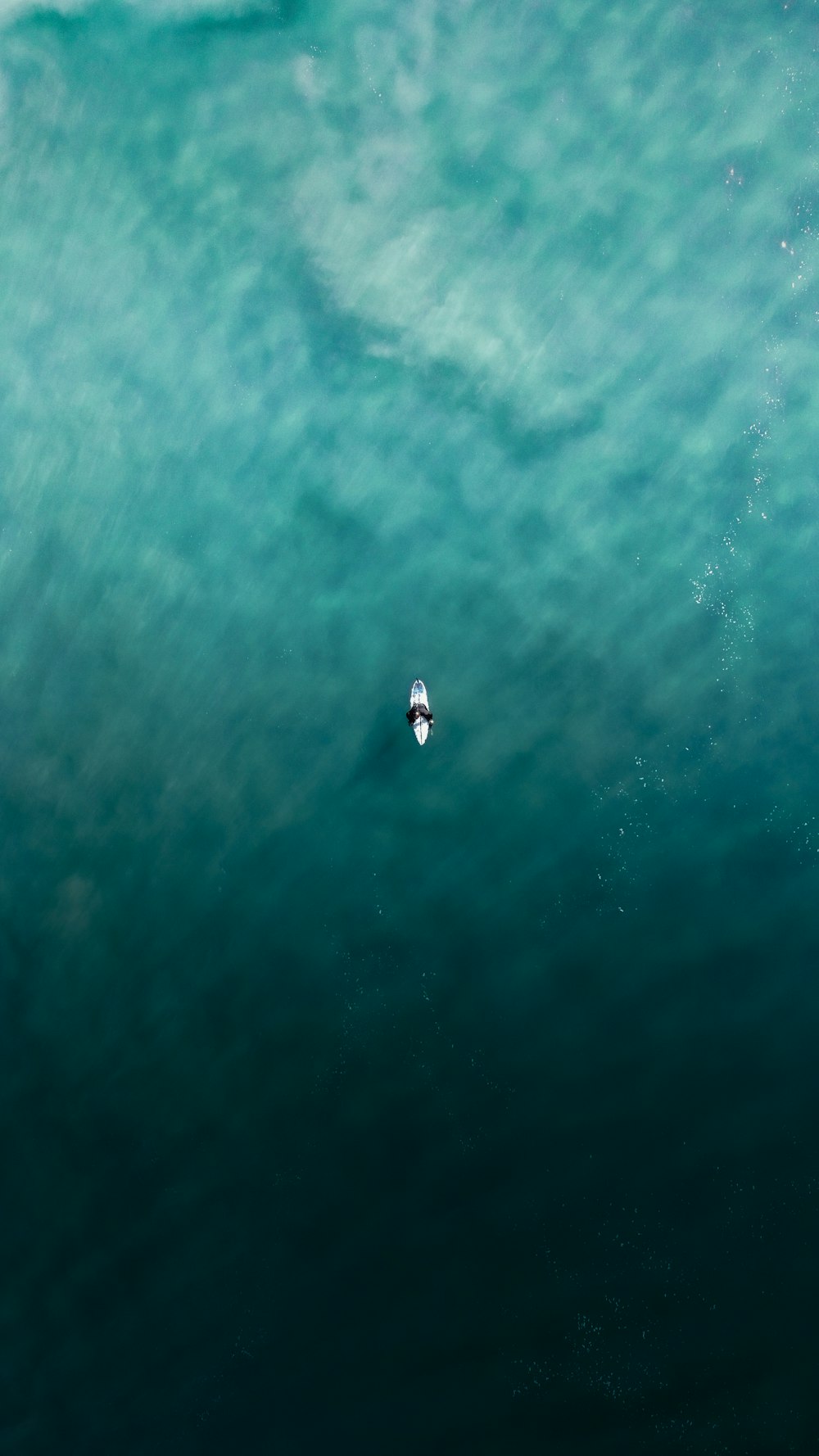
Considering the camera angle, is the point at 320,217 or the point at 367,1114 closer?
the point at 320,217

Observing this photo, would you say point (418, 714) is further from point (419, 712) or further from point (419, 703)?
point (419, 703)

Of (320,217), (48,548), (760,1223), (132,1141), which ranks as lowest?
(760,1223)

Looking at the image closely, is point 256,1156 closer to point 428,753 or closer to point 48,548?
point 428,753

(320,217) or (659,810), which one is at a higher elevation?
(320,217)

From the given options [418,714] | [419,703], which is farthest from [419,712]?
[419,703]

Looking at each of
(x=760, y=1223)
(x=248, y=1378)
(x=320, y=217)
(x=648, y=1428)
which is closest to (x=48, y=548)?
(x=320, y=217)
